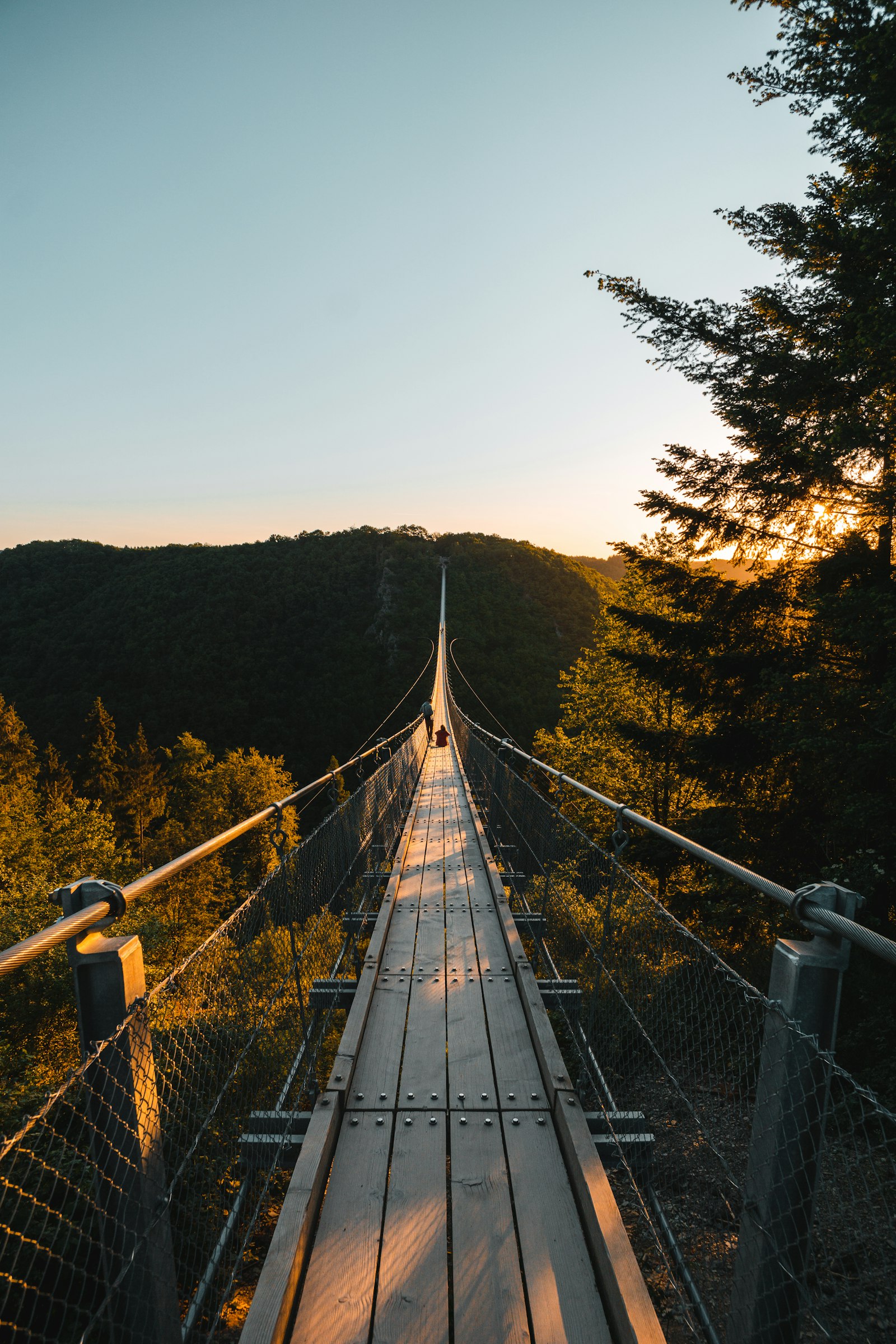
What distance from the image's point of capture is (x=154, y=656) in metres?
49.1

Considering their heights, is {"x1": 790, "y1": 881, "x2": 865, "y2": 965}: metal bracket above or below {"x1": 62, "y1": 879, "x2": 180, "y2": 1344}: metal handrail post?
above

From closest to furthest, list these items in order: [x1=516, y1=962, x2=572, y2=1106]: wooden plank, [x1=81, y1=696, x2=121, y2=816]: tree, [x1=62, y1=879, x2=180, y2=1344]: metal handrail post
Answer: [x1=62, y1=879, x2=180, y2=1344]: metal handrail post, [x1=516, y1=962, x2=572, y2=1106]: wooden plank, [x1=81, y1=696, x2=121, y2=816]: tree

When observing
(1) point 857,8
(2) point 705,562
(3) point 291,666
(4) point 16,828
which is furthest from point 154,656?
(1) point 857,8

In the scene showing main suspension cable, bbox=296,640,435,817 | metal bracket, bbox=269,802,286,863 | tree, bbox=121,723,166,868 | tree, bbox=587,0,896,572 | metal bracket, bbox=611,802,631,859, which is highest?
tree, bbox=587,0,896,572

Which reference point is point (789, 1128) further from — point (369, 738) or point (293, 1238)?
point (369, 738)

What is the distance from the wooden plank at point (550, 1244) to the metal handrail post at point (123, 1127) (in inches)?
31.0

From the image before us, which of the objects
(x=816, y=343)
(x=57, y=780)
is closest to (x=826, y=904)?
(x=816, y=343)

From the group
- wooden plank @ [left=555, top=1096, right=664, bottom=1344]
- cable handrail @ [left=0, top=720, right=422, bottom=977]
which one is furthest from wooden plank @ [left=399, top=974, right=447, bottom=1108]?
cable handrail @ [left=0, top=720, right=422, bottom=977]

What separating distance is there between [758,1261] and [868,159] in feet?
23.4

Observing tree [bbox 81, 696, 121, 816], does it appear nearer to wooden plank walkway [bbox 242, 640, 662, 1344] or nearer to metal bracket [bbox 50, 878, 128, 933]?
wooden plank walkway [bbox 242, 640, 662, 1344]

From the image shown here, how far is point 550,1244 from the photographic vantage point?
1542mm

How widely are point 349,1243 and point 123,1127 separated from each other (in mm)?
864

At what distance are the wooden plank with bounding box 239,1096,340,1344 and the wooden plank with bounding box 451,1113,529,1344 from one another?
13.5 inches

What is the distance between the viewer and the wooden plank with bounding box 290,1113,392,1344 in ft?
4.45
